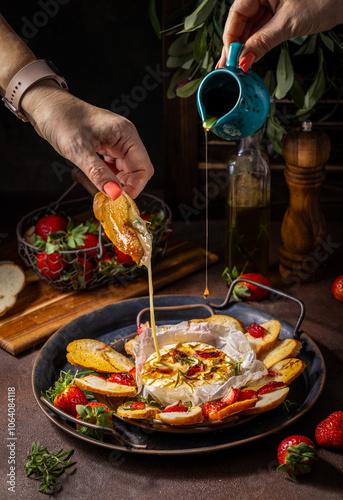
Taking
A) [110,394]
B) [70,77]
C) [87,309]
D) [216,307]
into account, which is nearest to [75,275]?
[87,309]

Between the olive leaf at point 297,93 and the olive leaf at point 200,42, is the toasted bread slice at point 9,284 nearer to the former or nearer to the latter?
the olive leaf at point 200,42

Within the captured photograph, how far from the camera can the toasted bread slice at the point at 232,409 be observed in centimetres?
162

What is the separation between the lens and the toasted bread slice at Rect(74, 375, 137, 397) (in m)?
1.76

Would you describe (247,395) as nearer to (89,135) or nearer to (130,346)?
(130,346)

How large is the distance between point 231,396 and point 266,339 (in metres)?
0.35

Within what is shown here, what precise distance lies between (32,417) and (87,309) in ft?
1.92

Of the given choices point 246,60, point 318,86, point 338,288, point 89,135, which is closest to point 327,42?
point 318,86

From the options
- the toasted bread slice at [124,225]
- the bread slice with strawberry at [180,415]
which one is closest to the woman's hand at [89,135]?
the toasted bread slice at [124,225]

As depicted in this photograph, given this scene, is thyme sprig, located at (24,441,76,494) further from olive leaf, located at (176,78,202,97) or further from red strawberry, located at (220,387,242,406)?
olive leaf, located at (176,78,202,97)

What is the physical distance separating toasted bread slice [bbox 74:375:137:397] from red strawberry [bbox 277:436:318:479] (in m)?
0.44

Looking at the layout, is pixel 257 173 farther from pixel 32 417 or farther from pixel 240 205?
pixel 32 417

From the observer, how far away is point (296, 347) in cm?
195

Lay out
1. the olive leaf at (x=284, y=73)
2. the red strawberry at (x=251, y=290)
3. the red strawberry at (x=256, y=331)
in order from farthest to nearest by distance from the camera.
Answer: the red strawberry at (x=251, y=290) < the olive leaf at (x=284, y=73) < the red strawberry at (x=256, y=331)

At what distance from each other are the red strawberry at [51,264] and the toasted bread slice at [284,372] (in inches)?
34.8
